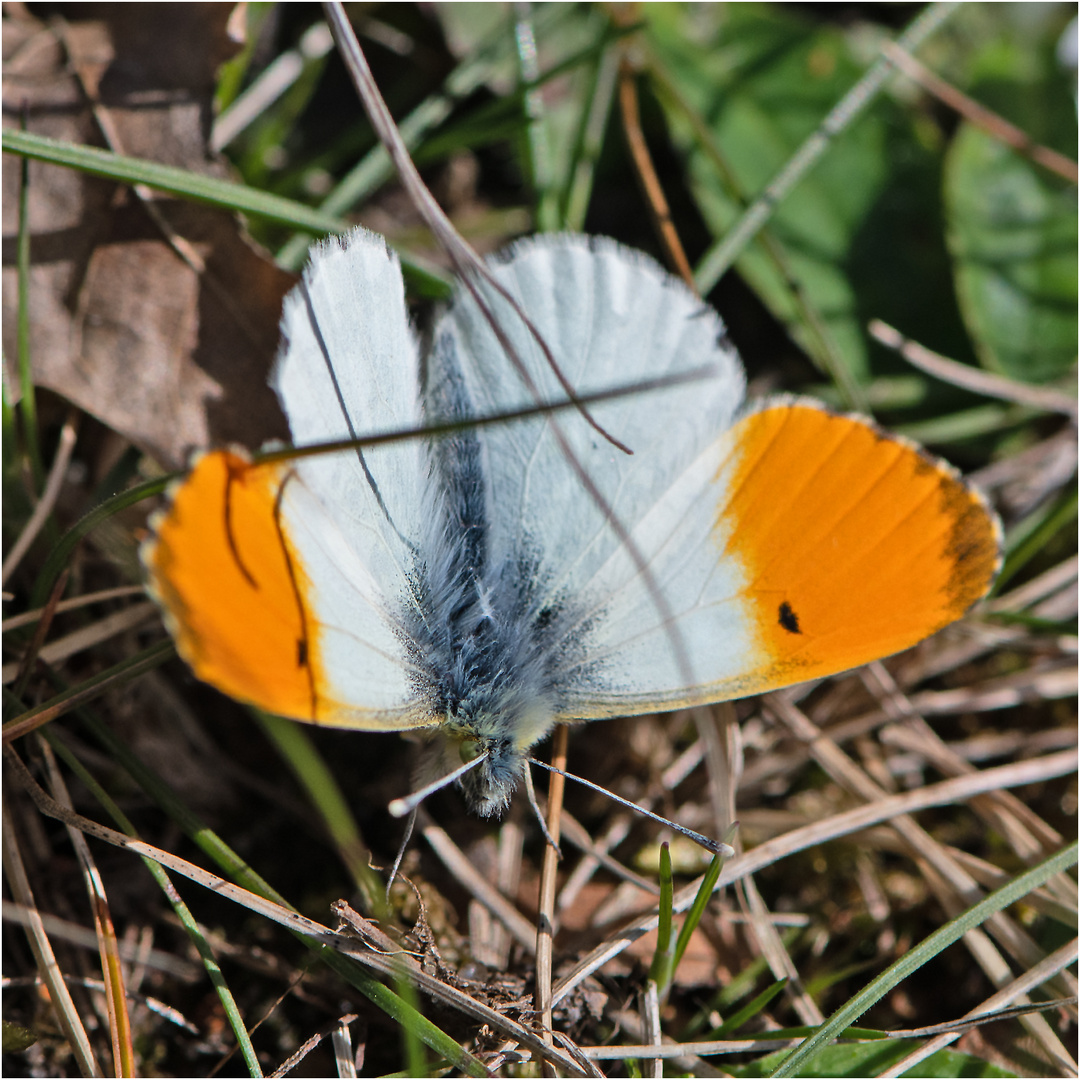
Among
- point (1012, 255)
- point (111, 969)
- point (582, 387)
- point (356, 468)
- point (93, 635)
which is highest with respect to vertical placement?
point (1012, 255)

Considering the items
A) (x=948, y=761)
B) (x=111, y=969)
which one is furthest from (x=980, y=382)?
(x=111, y=969)

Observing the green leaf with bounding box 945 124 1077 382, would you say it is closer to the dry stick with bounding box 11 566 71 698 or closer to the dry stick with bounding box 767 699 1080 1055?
the dry stick with bounding box 767 699 1080 1055

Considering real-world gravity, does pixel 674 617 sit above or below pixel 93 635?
above

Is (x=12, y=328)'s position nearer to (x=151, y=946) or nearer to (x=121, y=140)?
(x=121, y=140)

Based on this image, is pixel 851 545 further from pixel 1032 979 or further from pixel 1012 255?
pixel 1012 255

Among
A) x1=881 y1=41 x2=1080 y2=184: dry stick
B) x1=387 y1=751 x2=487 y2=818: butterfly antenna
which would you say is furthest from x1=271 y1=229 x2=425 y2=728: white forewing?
x1=881 y1=41 x2=1080 y2=184: dry stick
